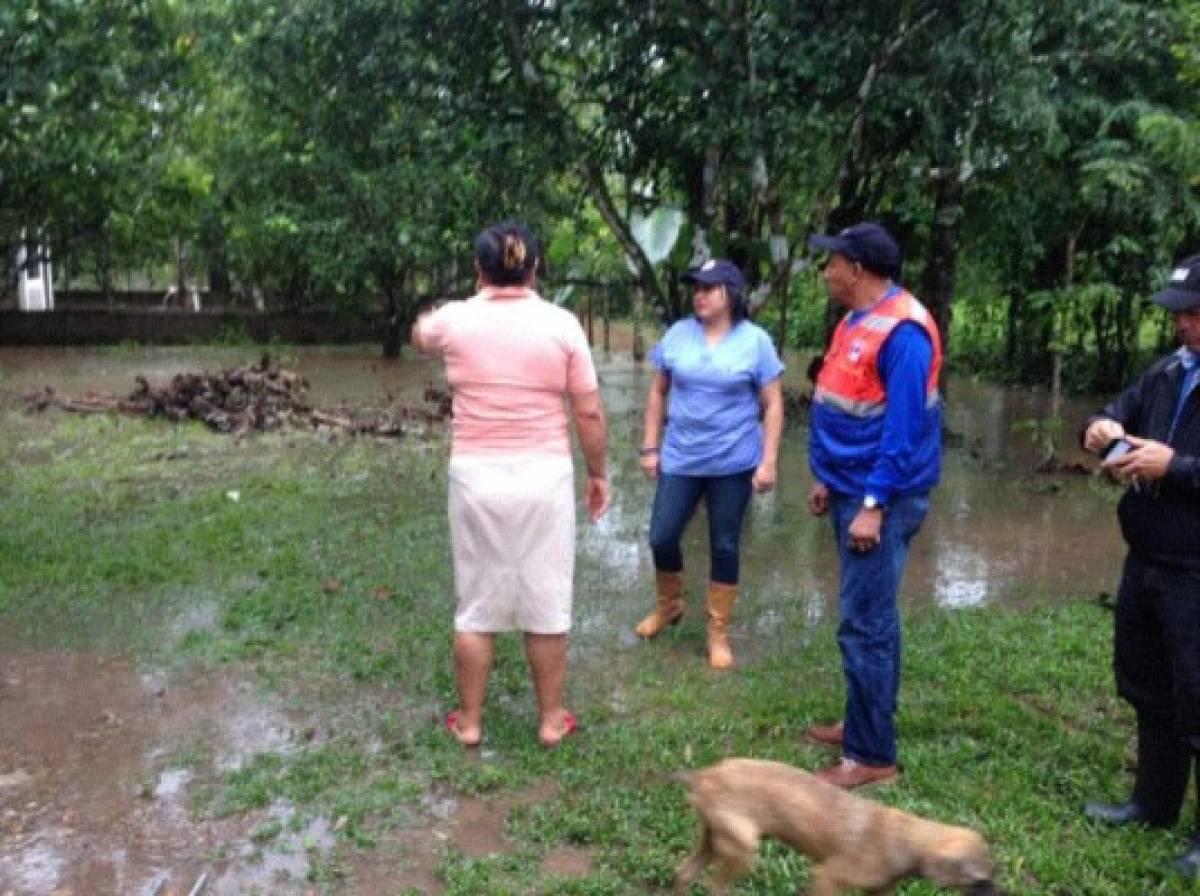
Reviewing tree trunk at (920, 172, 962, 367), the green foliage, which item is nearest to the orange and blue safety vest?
the green foliage

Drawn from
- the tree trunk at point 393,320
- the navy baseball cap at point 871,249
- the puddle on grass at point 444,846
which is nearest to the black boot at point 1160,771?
the navy baseball cap at point 871,249

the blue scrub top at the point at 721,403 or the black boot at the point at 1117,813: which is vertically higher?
the blue scrub top at the point at 721,403

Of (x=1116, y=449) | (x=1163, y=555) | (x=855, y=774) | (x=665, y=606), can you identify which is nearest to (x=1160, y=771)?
(x=1163, y=555)

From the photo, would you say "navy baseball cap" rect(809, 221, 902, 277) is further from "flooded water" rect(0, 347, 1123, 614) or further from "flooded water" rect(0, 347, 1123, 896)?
"flooded water" rect(0, 347, 1123, 614)

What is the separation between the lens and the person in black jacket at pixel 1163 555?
3240 mm

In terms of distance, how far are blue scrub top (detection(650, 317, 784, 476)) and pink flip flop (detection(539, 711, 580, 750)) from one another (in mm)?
1241

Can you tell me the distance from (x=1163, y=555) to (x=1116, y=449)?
33 cm

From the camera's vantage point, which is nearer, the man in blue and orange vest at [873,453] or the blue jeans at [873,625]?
the man in blue and orange vest at [873,453]

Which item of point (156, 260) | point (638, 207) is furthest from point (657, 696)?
point (156, 260)

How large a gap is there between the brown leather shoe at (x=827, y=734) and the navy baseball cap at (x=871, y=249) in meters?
1.66

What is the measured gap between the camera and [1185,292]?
3.21 meters

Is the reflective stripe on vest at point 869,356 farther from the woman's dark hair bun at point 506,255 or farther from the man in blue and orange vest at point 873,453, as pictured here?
the woman's dark hair bun at point 506,255

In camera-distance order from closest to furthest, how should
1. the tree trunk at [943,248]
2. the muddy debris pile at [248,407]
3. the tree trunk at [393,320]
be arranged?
the tree trunk at [943,248], the muddy debris pile at [248,407], the tree trunk at [393,320]

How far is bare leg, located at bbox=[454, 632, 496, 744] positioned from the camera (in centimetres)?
429
